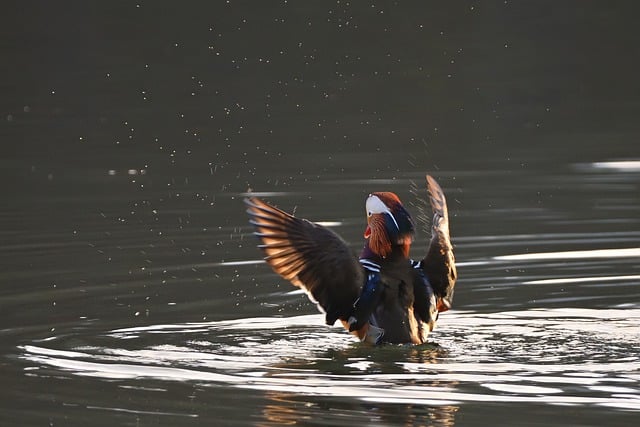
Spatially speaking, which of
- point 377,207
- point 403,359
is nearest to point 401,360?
point 403,359

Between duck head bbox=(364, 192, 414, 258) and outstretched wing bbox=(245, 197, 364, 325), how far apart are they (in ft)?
0.64

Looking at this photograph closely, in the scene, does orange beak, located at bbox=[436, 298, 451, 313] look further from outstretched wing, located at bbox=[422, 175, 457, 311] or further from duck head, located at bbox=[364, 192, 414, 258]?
duck head, located at bbox=[364, 192, 414, 258]

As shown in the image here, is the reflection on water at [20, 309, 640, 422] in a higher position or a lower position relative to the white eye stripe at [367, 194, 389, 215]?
A: lower

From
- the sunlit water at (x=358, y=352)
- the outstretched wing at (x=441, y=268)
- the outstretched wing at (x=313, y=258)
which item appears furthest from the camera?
the outstretched wing at (x=441, y=268)

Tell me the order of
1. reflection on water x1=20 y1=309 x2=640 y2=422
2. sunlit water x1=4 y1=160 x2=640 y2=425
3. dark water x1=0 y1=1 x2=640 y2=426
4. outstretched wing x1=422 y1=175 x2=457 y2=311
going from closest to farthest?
1. sunlit water x1=4 y1=160 x2=640 y2=425
2. reflection on water x1=20 y1=309 x2=640 y2=422
3. dark water x1=0 y1=1 x2=640 y2=426
4. outstretched wing x1=422 y1=175 x2=457 y2=311

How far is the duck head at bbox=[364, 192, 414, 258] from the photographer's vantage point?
9.09 metres

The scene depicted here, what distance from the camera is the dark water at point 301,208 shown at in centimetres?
816

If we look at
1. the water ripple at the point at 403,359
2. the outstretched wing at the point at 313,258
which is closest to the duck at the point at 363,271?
the outstretched wing at the point at 313,258

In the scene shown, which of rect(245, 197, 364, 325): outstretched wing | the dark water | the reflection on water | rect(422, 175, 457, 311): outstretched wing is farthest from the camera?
rect(422, 175, 457, 311): outstretched wing

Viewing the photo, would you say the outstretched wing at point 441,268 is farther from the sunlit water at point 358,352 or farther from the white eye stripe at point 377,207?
the white eye stripe at point 377,207

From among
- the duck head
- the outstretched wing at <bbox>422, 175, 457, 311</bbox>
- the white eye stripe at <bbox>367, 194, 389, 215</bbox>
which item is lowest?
the outstretched wing at <bbox>422, 175, 457, 311</bbox>

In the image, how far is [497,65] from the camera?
25984 mm

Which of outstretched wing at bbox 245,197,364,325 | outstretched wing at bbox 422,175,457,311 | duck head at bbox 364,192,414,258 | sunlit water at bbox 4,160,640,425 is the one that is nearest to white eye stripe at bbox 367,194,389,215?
duck head at bbox 364,192,414,258

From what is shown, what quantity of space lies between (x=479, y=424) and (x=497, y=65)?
1900 centimetres
